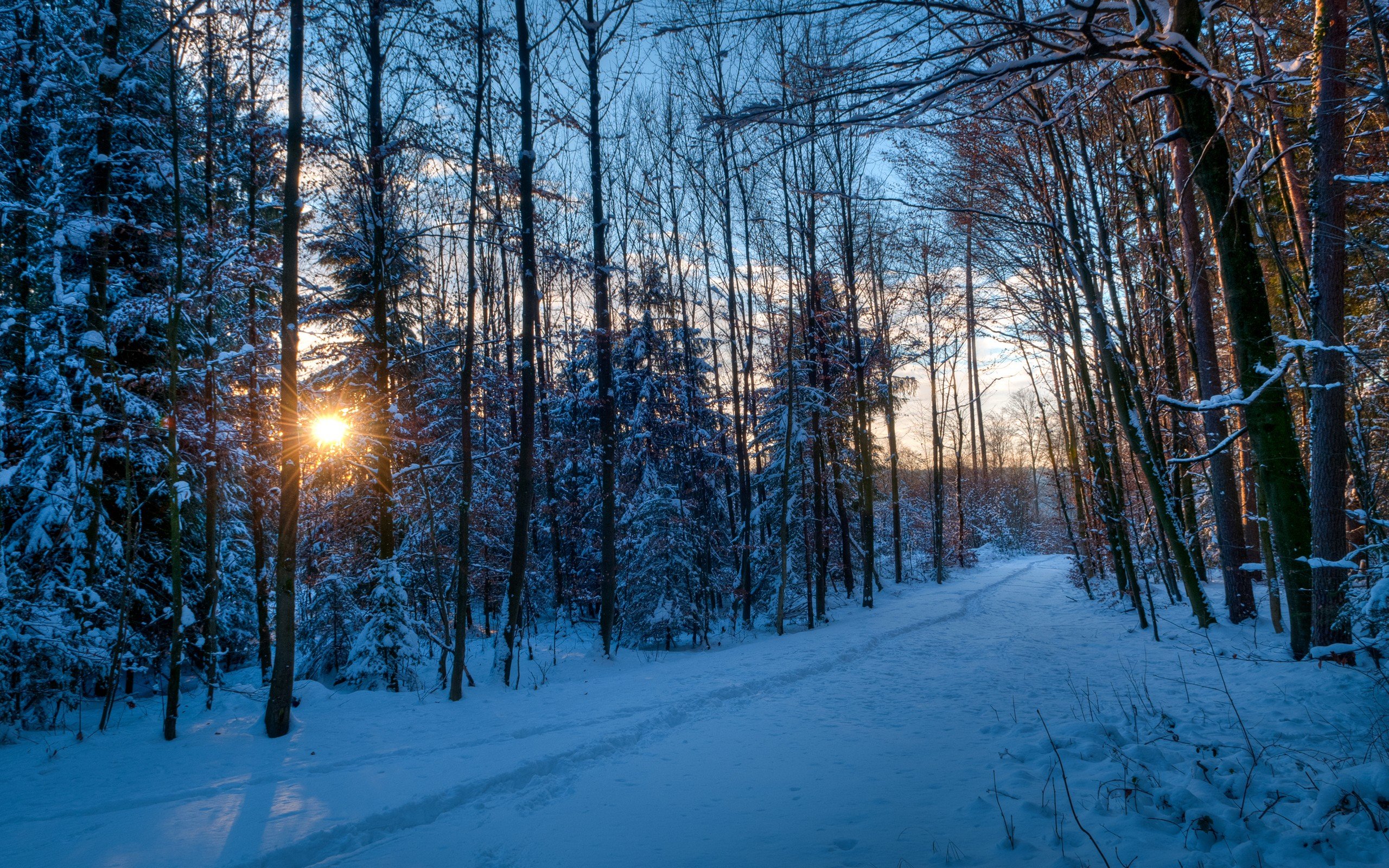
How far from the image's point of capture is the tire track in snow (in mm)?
3742

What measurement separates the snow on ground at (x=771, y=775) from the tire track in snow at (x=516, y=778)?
0.02 metres

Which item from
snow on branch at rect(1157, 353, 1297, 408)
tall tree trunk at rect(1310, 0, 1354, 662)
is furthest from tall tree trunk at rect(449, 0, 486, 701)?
tall tree trunk at rect(1310, 0, 1354, 662)

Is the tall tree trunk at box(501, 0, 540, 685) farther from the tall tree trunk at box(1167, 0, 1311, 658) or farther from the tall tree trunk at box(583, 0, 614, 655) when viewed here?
the tall tree trunk at box(1167, 0, 1311, 658)

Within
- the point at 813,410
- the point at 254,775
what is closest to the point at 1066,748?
the point at 254,775

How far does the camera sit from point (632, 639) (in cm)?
1266

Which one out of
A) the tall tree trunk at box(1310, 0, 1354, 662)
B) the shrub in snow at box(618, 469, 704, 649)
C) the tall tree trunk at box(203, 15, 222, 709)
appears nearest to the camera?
the tall tree trunk at box(1310, 0, 1354, 662)

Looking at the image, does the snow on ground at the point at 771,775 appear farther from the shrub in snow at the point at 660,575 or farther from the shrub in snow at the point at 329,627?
the shrub in snow at the point at 660,575

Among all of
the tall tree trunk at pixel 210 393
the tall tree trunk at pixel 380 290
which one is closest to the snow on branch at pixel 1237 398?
the tall tree trunk at pixel 380 290

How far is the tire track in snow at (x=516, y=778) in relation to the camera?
3742 millimetres

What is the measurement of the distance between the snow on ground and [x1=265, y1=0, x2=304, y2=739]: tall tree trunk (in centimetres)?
120

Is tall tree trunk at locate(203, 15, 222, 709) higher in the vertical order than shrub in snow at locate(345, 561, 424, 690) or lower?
higher

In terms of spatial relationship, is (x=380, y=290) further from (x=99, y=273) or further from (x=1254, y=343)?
(x=1254, y=343)

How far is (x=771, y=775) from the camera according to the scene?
15.2 ft

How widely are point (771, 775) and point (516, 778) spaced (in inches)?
83.9
